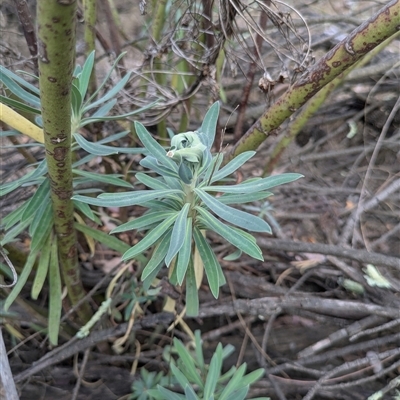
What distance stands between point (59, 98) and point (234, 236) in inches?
15.2

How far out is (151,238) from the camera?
76 centimetres

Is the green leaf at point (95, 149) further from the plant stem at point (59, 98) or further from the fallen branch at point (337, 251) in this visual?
the fallen branch at point (337, 251)

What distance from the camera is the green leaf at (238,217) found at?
0.65m

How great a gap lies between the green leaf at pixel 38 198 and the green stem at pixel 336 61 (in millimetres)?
520

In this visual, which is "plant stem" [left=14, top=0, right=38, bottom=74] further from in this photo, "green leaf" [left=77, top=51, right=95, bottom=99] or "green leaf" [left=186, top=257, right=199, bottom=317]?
"green leaf" [left=186, top=257, right=199, bottom=317]

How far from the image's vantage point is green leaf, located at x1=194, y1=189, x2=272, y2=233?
2.15 feet

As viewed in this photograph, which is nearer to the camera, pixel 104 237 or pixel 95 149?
pixel 95 149

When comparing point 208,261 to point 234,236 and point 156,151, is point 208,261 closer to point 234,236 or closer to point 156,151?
point 234,236

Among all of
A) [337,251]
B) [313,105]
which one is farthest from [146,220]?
[313,105]

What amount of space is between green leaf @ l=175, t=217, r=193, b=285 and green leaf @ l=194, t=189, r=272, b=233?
8 cm

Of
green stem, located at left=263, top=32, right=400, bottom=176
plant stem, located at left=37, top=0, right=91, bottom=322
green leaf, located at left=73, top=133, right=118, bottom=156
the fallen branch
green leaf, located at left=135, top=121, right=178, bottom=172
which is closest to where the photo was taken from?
plant stem, located at left=37, top=0, right=91, bottom=322

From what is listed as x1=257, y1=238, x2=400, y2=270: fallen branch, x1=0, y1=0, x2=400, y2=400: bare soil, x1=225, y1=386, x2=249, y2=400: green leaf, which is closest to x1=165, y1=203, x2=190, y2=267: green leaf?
x1=0, y1=0, x2=400, y2=400: bare soil

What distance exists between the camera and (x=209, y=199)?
0.72m

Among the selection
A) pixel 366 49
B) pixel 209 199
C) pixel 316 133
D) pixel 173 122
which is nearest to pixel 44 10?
pixel 209 199
